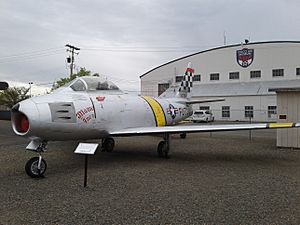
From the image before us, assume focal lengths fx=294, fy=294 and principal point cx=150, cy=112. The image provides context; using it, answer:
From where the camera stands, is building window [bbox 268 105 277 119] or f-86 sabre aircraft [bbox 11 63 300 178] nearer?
f-86 sabre aircraft [bbox 11 63 300 178]

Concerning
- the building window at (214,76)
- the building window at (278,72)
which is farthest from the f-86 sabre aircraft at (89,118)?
the building window at (214,76)

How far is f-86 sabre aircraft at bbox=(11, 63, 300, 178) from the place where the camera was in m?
6.82

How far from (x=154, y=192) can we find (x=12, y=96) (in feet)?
192

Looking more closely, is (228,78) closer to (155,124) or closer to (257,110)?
(257,110)

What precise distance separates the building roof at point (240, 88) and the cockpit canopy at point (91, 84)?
3208cm

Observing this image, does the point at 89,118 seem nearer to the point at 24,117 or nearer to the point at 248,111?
the point at 24,117

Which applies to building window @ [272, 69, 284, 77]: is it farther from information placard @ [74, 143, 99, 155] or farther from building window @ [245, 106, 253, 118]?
information placard @ [74, 143, 99, 155]

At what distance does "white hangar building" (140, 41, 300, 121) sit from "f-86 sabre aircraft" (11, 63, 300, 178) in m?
29.0

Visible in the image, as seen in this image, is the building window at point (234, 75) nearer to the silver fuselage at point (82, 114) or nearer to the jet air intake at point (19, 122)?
the silver fuselage at point (82, 114)

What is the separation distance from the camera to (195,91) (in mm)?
45125

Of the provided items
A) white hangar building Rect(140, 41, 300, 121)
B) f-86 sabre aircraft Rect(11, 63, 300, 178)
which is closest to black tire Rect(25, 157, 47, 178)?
f-86 sabre aircraft Rect(11, 63, 300, 178)

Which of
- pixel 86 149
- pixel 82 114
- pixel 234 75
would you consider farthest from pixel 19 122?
pixel 234 75

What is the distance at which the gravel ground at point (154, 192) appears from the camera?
4.33 m

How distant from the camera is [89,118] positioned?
26.5ft
